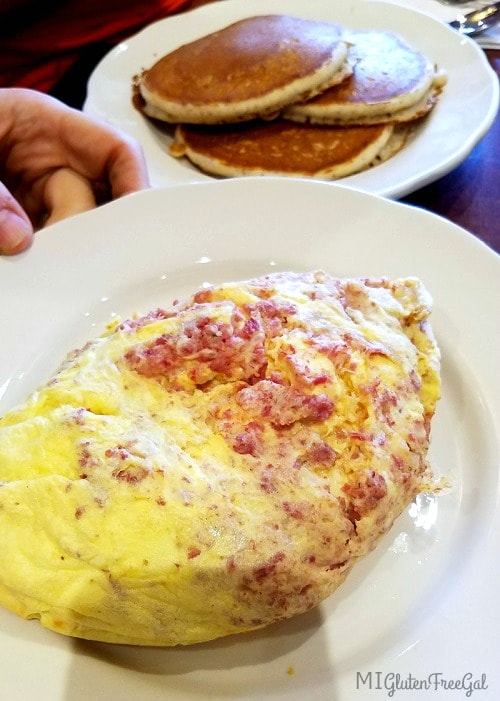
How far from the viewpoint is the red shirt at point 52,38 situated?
300cm

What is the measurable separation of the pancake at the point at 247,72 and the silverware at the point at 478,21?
911 millimetres

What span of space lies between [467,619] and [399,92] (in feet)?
6.88

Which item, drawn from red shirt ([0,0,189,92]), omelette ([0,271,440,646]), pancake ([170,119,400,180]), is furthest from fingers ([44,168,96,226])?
red shirt ([0,0,189,92])

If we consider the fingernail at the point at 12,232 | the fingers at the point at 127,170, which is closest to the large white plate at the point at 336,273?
the fingernail at the point at 12,232

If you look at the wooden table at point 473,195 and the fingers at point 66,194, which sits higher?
the fingers at point 66,194

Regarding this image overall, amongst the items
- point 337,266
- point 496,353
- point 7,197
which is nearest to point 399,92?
point 337,266

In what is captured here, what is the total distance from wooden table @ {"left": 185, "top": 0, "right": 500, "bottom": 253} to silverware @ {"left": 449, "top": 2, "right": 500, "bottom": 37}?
3.43ft

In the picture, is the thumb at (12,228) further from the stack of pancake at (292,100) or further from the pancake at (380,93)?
the pancake at (380,93)

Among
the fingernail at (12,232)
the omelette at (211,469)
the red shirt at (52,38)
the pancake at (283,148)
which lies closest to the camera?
the omelette at (211,469)

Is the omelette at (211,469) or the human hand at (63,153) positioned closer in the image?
the omelette at (211,469)

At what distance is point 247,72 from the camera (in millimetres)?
2490

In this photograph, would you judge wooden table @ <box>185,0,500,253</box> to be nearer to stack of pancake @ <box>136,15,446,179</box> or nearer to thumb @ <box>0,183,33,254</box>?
stack of pancake @ <box>136,15,446,179</box>

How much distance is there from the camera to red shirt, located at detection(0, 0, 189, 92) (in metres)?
3.00

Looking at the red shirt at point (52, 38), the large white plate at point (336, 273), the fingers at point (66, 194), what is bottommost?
the large white plate at point (336, 273)
